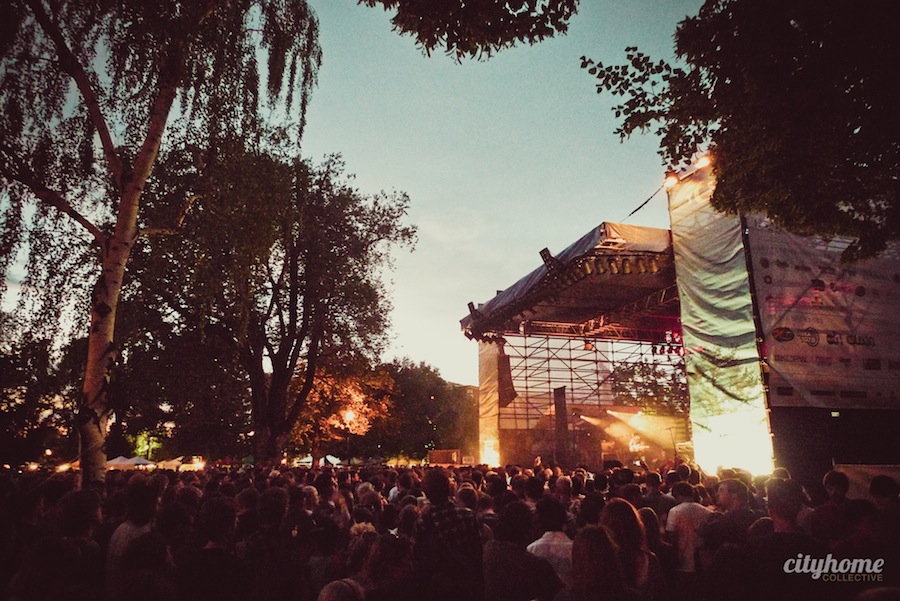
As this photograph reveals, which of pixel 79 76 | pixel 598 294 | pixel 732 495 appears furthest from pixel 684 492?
pixel 598 294

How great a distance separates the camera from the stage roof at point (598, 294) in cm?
1452

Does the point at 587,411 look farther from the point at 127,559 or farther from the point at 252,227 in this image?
the point at 127,559

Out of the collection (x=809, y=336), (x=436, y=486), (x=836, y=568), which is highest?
(x=809, y=336)

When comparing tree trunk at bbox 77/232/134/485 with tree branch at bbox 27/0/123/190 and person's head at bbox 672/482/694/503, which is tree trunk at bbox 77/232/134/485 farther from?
person's head at bbox 672/482/694/503

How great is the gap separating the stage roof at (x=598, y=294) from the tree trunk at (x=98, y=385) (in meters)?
10.5

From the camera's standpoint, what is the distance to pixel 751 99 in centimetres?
706

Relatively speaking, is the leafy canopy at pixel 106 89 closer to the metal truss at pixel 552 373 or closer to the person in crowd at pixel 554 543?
the person in crowd at pixel 554 543

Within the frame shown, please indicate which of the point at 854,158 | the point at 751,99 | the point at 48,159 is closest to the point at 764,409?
the point at 854,158

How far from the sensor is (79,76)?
26.8 feet

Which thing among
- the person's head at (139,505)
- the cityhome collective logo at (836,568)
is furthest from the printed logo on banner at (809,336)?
the person's head at (139,505)

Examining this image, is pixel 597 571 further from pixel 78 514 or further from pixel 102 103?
pixel 102 103

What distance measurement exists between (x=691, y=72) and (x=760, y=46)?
123cm

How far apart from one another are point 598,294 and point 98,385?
45.8 feet

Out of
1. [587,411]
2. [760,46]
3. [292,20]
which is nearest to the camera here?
[760,46]
